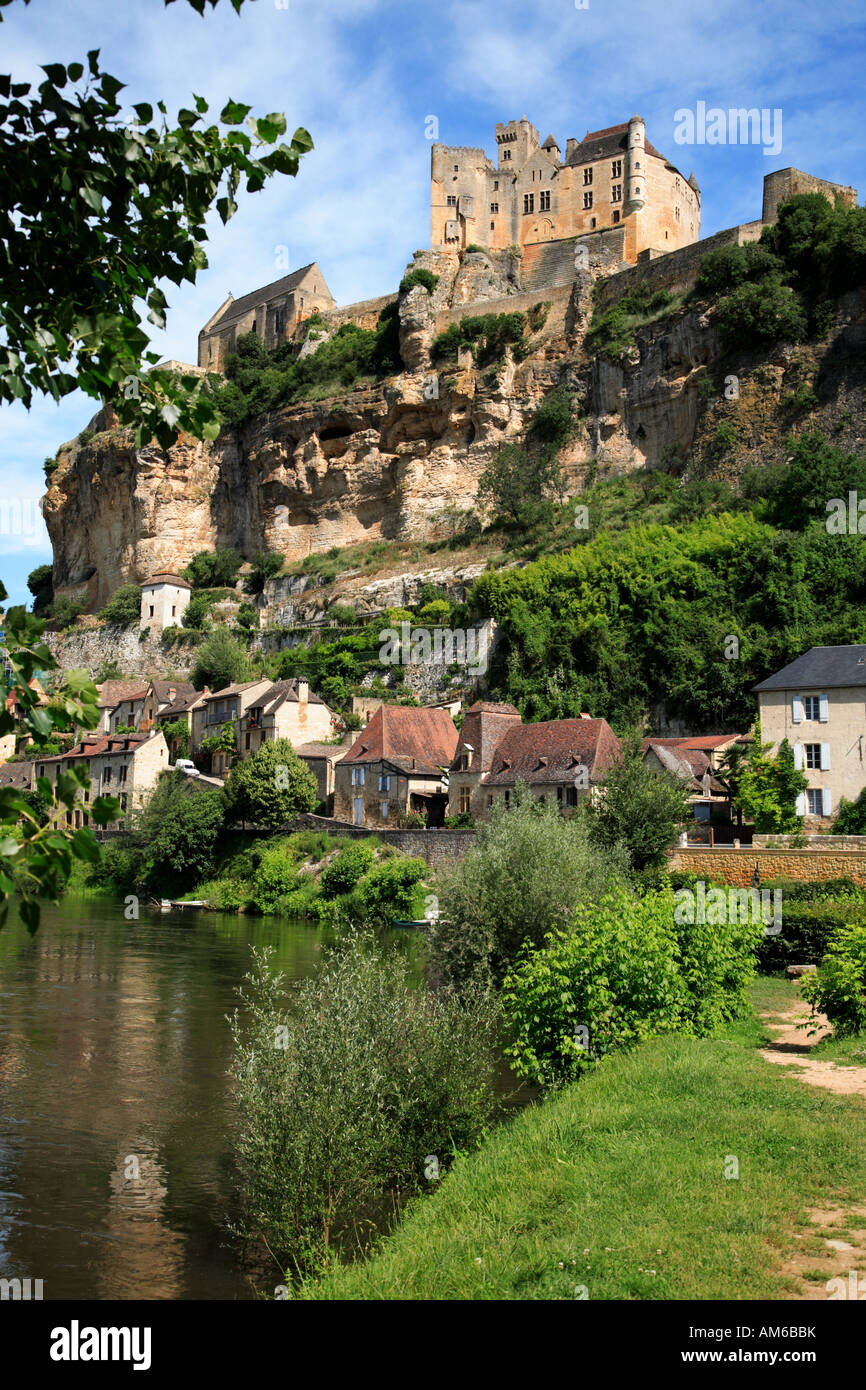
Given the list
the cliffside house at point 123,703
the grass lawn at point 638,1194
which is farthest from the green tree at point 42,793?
the cliffside house at point 123,703

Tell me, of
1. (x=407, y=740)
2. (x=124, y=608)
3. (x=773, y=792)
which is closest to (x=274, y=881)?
(x=407, y=740)

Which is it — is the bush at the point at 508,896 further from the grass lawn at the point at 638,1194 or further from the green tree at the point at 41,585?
the green tree at the point at 41,585

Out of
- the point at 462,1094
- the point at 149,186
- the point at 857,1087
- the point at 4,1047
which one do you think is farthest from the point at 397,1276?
the point at 4,1047

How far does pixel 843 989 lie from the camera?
1421 cm

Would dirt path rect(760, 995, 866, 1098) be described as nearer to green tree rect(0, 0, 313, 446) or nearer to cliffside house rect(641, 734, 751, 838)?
green tree rect(0, 0, 313, 446)

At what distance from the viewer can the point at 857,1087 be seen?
11484 mm

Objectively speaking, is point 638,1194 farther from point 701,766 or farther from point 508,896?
point 701,766

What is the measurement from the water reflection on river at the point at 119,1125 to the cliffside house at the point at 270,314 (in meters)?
56.9

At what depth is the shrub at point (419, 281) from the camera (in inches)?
2498

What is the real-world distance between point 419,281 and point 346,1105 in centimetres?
5989

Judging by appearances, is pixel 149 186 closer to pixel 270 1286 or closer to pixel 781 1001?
pixel 270 1286

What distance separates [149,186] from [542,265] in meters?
66.7

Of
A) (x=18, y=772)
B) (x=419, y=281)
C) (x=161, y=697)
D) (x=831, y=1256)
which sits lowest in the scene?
(x=831, y=1256)

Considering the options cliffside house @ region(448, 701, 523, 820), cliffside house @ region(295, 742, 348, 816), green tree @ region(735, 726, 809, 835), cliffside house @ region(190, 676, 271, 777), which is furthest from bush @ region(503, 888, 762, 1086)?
cliffside house @ region(190, 676, 271, 777)
